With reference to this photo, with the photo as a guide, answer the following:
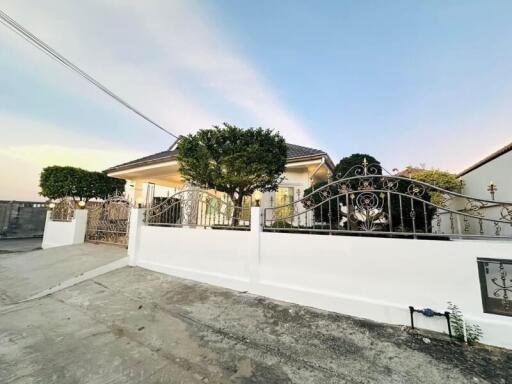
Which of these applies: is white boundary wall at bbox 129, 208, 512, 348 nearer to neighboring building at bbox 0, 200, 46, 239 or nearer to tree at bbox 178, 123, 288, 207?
tree at bbox 178, 123, 288, 207

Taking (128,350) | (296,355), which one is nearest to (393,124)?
(296,355)

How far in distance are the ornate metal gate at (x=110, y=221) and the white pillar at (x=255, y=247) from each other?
5.82m

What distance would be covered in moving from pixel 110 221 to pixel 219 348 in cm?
807

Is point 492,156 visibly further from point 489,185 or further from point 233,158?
point 233,158

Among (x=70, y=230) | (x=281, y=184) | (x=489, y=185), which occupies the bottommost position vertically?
(x=70, y=230)

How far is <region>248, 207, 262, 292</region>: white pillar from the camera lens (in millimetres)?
4199

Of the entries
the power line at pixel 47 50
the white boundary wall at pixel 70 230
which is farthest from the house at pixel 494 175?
the white boundary wall at pixel 70 230

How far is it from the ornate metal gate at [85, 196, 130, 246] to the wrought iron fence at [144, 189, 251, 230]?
261 centimetres

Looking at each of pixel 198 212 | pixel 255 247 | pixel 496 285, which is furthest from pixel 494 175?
pixel 198 212

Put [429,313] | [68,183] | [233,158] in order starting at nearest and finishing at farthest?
1. [429,313]
2. [233,158]
3. [68,183]

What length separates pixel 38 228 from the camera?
49.0 ft

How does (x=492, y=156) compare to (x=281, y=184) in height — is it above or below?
above

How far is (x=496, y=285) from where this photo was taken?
2625 millimetres

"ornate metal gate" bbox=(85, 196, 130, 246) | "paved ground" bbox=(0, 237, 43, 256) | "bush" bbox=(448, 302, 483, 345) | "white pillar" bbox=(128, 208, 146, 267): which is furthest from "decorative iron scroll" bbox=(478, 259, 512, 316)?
"paved ground" bbox=(0, 237, 43, 256)
